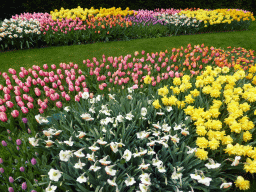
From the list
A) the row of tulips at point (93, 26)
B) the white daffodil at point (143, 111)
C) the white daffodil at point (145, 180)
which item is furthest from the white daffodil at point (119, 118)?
the row of tulips at point (93, 26)

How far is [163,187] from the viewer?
212 centimetres

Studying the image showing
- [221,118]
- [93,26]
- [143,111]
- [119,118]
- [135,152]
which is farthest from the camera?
[93,26]

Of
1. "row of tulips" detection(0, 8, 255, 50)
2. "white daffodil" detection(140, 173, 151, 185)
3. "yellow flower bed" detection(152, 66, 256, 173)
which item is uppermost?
"row of tulips" detection(0, 8, 255, 50)

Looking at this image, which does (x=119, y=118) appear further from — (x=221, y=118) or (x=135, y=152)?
(x=221, y=118)

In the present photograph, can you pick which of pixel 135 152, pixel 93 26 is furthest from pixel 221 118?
pixel 93 26

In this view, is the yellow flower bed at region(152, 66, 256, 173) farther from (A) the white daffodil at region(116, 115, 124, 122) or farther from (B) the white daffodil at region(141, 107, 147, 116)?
(A) the white daffodil at region(116, 115, 124, 122)

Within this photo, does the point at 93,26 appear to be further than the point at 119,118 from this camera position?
Yes

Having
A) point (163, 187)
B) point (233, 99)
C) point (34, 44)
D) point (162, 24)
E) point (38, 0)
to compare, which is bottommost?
point (163, 187)

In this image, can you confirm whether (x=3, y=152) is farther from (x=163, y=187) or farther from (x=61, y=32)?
(x=61, y=32)

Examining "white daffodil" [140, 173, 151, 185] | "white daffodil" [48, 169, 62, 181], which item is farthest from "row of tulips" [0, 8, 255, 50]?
"white daffodil" [140, 173, 151, 185]

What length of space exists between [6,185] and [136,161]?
4.74 ft

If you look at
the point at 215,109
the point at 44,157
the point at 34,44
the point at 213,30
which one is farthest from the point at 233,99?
the point at 213,30

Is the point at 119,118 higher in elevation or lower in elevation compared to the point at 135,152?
higher

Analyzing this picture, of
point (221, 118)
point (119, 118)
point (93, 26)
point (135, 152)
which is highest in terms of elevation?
point (93, 26)
